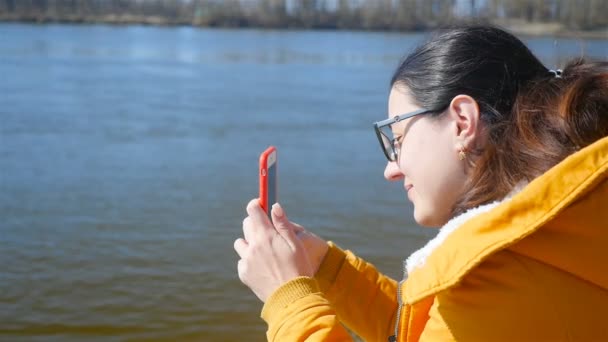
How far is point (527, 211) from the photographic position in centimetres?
147

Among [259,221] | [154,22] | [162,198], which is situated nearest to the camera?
[259,221]

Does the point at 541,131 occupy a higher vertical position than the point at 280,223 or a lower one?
higher

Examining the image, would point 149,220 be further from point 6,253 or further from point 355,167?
point 355,167

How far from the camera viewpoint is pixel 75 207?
22.0 ft

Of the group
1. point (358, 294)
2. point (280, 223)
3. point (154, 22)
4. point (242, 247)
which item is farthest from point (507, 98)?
point (154, 22)

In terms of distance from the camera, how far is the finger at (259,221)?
182 centimetres

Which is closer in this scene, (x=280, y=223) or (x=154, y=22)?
(x=280, y=223)

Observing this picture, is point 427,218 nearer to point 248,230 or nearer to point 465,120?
point 465,120

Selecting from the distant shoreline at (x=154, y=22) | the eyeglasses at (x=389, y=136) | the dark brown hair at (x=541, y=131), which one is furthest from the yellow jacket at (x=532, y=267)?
the distant shoreline at (x=154, y=22)

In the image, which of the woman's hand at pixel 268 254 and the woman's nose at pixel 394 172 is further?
A: the woman's nose at pixel 394 172

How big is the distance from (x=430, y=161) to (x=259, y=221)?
0.43 meters

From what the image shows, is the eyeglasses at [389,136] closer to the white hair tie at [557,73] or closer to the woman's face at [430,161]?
the woman's face at [430,161]

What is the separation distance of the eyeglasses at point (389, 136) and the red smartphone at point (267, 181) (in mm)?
284

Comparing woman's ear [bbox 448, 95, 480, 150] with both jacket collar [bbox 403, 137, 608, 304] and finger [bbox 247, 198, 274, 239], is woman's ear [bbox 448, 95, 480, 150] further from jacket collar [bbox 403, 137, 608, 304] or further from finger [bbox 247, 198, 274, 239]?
finger [bbox 247, 198, 274, 239]
